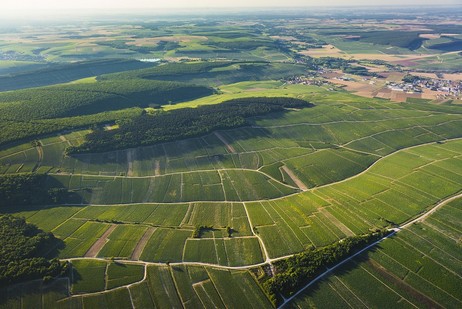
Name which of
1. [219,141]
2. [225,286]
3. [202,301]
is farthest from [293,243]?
[219,141]

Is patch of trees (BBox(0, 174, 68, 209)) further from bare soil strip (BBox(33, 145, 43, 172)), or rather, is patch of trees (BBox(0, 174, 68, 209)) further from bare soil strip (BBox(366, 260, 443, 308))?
bare soil strip (BBox(366, 260, 443, 308))

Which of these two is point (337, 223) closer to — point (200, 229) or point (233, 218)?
point (233, 218)

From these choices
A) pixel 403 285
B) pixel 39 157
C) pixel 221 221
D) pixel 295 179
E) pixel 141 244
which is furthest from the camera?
pixel 39 157

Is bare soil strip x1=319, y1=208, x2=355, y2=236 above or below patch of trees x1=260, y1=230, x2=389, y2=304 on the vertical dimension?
below

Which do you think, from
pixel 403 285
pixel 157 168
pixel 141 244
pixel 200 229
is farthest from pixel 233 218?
pixel 403 285

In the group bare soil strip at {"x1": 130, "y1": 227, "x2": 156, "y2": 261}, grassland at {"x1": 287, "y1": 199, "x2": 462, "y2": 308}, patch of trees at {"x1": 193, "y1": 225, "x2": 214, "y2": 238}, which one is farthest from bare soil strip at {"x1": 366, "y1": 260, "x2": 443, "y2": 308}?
bare soil strip at {"x1": 130, "y1": 227, "x2": 156, "y2": 261}

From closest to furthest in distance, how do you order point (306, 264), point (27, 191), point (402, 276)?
1. point (402, 276)
2. point (306, 264)
3. point (27, 191)
